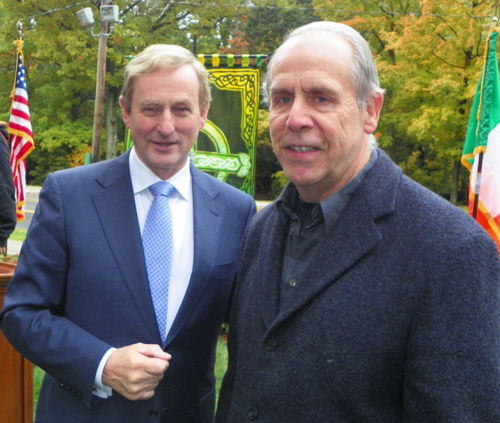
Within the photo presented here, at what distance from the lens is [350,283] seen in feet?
4.77

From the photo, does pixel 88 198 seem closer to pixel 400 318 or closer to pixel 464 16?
pixel 400 318

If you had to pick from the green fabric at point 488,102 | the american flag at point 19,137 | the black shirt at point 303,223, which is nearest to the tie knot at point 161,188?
the black shirt at point 303,223

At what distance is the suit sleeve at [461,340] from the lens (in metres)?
1.28

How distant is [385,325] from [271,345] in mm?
348

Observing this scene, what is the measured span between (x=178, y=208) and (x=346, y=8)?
24290 millimetres

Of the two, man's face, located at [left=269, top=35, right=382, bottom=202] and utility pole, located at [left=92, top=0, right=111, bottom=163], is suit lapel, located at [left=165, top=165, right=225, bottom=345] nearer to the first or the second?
man's face, located at [left=269, top=35, right=382, bottom=202]

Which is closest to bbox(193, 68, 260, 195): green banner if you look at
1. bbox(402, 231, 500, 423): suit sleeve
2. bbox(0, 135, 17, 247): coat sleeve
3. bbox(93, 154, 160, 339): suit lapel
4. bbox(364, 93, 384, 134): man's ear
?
bbox(0, 135, 17, 247): coat sleeve

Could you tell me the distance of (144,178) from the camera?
225 cm

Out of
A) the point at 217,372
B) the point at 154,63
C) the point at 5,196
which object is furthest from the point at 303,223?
the point at 5,196

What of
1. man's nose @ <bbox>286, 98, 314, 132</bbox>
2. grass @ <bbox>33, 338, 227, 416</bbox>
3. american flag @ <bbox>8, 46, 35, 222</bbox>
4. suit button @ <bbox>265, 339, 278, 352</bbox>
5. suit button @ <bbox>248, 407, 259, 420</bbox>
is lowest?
grass @ <bbox>33, 338, 227, 416</bbox>

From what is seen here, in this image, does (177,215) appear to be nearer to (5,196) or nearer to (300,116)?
(300,116)

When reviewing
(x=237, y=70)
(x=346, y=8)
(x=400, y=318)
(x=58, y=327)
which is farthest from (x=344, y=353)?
(x=346, y=8)

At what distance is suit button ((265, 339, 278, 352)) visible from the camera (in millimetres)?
1560

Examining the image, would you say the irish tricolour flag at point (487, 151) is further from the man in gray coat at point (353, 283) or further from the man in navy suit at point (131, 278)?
the man in gray coat at point (353, 283)
